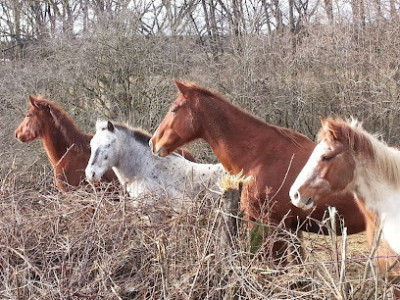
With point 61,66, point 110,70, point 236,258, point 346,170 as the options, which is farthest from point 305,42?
point 236,258

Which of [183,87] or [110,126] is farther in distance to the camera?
[110,126]

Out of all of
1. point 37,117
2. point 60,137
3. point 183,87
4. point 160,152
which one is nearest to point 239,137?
point 183,87

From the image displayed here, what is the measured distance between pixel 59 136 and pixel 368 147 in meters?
4.54

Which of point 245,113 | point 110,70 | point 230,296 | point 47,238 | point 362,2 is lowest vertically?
point 230,296

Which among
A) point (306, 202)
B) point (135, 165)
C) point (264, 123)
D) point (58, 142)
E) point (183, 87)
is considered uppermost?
point (183, 87)

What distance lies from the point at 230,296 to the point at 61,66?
8.64 m

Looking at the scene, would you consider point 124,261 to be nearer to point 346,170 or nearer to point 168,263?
point 168,263

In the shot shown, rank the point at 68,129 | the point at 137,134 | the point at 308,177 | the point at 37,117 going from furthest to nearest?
the point at 37,117, the point at 68,129, the point at 137,134, the point at 308,177

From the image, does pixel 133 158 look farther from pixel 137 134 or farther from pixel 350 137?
pixel 350 137

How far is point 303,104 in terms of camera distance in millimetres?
10594

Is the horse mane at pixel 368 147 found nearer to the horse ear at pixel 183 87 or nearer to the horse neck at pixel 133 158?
the horse ear at pixel 183 87

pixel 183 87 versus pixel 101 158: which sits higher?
pixel 183 87

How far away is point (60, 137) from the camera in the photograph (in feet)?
22.9

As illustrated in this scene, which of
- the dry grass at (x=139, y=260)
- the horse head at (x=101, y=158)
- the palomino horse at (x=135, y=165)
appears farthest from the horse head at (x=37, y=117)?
the dry grass at (x=139, y=260)
